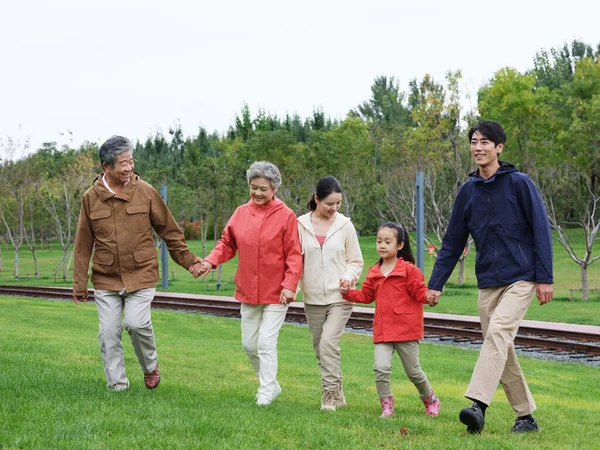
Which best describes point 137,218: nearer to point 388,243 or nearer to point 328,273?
point 328,273

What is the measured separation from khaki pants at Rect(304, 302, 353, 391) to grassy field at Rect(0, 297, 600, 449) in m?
0.28

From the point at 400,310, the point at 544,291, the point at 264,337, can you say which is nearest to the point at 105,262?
the point at 264,337

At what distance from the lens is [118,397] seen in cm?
657

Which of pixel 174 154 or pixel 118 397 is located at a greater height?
pixel 174 154

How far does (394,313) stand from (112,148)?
2701 mm

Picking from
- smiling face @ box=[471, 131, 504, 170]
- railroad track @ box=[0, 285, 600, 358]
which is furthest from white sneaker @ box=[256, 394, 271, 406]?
railroad track @ box=[0, 285, 600, 358]

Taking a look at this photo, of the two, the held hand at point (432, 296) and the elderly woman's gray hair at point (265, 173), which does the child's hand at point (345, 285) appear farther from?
the elderly woman's gray hair at point (265, 173)

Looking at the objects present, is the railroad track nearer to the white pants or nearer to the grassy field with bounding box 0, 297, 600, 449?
the grassy field with bounding box 0, 297, 600, 449

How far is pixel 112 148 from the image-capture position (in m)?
7.08

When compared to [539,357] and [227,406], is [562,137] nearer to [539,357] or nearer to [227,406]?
[539,357]

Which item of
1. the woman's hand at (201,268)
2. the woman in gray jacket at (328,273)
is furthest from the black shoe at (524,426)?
the woman's hand at (201,268)

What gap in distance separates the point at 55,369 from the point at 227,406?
227cm

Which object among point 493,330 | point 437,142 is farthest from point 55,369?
point 437,142

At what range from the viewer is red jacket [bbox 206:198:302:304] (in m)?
7.07
